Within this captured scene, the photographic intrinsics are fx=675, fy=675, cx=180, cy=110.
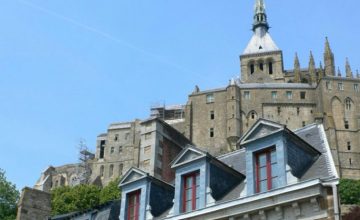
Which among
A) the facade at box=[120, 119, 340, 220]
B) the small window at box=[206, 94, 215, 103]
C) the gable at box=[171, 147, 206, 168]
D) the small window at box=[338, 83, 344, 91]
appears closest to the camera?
the facade at box=[120, 119, 340, 220]

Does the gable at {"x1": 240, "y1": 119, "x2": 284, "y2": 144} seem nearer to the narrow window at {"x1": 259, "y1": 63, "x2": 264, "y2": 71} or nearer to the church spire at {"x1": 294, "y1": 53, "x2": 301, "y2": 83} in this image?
the church spire at {"x1": 294, "y1": 53, "x2": 301, "y2": 83}

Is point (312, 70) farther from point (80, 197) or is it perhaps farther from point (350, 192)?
point (80, 197)

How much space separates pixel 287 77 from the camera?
434 ft

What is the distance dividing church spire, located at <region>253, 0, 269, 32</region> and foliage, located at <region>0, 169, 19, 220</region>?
331 ft

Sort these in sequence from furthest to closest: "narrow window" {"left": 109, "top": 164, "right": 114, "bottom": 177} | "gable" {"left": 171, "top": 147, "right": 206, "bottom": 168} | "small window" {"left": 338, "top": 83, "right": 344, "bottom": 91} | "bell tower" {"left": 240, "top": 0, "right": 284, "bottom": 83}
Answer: "bell tower" {"left": 240, "top": 0, "right": 284, "bottom": 83} < "narrow window" {"left": 109, "top": 164, "right": 114, "bottom": 177} < "small window" {"left": 338, "top": 83, "right": 344, "bottom": 91} < "gable" {"left": 171, "top": 147, "right": 206, "bottom": 168}

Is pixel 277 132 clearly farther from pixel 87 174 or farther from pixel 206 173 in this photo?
pixel 87 174

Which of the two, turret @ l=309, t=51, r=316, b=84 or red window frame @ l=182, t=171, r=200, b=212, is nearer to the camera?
red window frame @ l=182, t=171, r=200, b=212

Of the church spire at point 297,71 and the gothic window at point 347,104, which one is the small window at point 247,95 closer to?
the gothic window at point 347,104

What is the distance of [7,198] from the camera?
53.6m

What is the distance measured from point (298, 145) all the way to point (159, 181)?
15.3 ft

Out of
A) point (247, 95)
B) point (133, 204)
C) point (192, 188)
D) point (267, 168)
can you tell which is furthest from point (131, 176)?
point (247, 95)

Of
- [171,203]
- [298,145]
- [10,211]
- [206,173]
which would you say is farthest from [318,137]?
[10,211]

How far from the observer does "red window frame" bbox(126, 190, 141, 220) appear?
19.6 metres

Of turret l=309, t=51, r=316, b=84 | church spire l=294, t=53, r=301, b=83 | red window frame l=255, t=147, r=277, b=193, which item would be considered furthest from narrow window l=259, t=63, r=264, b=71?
red window frame l=255, t=147, r=277, b=193
